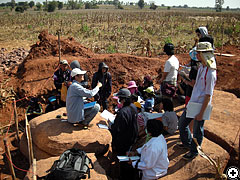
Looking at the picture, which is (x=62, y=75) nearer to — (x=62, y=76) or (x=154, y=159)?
(x=62, y=76)

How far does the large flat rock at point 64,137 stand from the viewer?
4.83 metres

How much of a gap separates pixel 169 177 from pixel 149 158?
2.35ft

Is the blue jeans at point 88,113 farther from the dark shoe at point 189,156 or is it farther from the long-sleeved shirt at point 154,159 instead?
the dark shoe at point 189,156

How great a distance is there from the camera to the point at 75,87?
4.60m

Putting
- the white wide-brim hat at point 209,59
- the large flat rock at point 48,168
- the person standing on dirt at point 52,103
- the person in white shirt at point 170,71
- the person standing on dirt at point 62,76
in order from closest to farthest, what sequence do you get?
1. the white wide-brim hat at point 209,59
2. the large flat rock at point 48,168
3. the person in white shirt at point 170,71
4. the person standing on dirt at point 62,76
5. the person standing on dirt at point 52,103

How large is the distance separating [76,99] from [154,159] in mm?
2105

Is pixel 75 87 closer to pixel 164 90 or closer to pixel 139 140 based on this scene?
pixel 139 140

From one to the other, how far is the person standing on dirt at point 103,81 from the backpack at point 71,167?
2.62m

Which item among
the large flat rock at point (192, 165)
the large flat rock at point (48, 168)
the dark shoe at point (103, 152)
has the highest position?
the large flat rock at point (192, 165)

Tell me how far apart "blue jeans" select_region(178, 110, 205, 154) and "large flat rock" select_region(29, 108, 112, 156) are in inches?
73.6

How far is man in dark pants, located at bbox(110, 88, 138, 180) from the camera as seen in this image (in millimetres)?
4082

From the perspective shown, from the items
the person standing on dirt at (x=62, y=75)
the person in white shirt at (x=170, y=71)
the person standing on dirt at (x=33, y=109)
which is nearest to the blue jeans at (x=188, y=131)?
the person in white shirt at (x=170, y=71)

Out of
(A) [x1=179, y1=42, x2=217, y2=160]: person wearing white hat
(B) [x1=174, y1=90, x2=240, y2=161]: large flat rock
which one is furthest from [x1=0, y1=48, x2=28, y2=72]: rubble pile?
(A) [x1=179, y1=42, x2=217, y2=160]: person wearing white hat

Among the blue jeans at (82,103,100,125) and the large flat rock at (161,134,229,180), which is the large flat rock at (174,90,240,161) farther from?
the blue jeans at (82,103,100,125)
